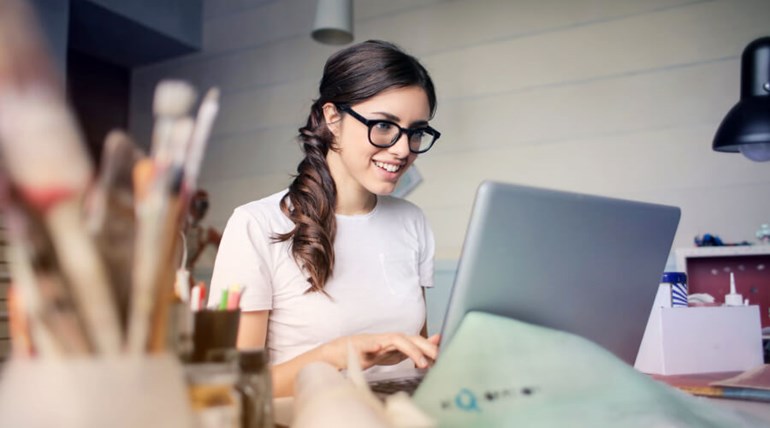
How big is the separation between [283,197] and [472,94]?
145cm

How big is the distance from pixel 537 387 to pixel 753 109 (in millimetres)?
1325

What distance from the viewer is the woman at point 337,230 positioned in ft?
4.21

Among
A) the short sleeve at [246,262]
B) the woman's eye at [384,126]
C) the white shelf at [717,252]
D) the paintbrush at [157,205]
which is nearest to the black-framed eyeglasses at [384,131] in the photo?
the woman's eye at [384,126]

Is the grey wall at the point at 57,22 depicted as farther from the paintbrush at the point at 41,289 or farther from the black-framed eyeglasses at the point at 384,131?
the paintbrush at the point at 41,289

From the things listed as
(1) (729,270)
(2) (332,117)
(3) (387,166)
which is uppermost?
(2) (332,117)

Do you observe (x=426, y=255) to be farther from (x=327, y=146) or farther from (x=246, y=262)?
(x=246, y=262)

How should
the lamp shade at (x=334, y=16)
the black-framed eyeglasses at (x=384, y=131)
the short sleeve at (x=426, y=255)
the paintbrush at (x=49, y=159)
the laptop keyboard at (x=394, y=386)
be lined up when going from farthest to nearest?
the lamp shade at (x=334, y=16)
the short sleeve at (x=426, y=255)
the black-framed eyeglasses at (x=384, y=131)
the laptop keyboard at (x=394, y=386)
the paintbrush at (x=49, y=159)

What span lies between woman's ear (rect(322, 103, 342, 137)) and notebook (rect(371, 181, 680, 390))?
73cm

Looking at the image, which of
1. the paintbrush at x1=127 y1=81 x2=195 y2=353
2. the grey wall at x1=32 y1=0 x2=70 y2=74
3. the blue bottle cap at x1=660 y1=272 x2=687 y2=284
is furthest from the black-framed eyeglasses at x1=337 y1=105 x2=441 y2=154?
the grey wall at x1=32 y1=0 x2=70 y2=74

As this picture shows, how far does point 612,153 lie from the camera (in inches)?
90.6

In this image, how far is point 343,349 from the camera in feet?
3.17

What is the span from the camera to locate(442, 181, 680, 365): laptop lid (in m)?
0.63

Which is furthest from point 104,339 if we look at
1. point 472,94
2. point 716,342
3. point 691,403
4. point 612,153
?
point 472,94

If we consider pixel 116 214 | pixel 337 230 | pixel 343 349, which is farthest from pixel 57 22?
pixel 116 214
